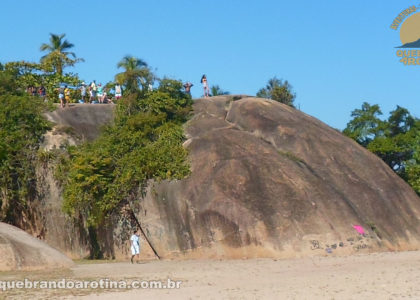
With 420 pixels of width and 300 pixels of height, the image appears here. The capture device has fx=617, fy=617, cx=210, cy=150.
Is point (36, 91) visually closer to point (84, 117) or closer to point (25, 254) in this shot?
point (84, 117)

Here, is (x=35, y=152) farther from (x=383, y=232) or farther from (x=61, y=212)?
(x=383, y=232)

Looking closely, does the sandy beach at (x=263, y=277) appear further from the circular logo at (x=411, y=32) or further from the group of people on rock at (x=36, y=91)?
the group of people on rock at (x=36, y=91)

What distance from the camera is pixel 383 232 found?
73.9ft

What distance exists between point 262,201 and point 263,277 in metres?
5.92

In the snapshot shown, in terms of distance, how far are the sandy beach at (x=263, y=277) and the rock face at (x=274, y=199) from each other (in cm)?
102

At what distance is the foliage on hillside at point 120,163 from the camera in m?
23.5

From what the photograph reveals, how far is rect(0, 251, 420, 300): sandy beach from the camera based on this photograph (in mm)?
13318

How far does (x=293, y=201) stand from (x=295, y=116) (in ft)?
21.4

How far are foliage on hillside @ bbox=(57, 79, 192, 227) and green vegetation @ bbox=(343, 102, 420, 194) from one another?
41.8 feet

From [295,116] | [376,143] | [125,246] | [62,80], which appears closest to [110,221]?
[125,246]

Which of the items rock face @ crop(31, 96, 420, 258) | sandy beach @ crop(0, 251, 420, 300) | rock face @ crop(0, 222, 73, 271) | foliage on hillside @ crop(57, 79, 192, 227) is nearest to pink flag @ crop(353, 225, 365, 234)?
rock face @ crop(31, 96, 420, 258)

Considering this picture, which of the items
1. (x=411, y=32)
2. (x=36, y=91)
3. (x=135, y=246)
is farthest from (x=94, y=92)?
(x=411, y=32)

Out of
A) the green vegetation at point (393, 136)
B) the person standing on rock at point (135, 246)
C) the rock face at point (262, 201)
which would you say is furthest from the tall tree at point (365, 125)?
the person standing on rock at point (135, 246)

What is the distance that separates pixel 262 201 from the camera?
71.9 ft
